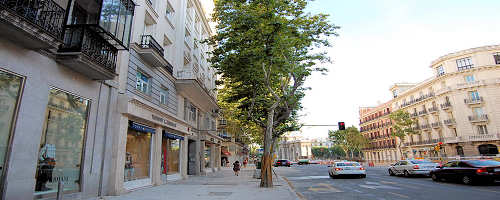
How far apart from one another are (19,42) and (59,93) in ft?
6.94

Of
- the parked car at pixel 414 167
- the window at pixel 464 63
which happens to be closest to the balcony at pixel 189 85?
the parked car at pixel 414 167

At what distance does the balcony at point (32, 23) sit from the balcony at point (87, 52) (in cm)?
40

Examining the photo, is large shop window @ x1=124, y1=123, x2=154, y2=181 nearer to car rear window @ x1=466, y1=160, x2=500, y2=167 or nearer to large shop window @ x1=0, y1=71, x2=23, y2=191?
large shop window @ x1=0, y1=71, x2=23, y2=191

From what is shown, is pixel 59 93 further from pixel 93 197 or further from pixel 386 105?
pixel 386 105

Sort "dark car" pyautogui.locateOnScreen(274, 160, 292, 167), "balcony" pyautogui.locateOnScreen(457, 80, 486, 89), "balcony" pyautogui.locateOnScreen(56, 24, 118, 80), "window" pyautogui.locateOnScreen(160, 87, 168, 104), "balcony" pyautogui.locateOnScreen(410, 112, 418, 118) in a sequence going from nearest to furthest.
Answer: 1. "balcony" pyautogui.locateOnScreen(56, 24, 118, 80)
2. "window" pyautogui.locateOnScreen(160, 87, 168, 104)
3. "balcony" pyautogui.locateOnScreen(457, 80, 486, 89)
4. "dark car" pyautogui.locateOnScreen(274, 160, 292, 167)
5. "balcony" pyautogui.locateOnScreen(410, 112, 418, 118)

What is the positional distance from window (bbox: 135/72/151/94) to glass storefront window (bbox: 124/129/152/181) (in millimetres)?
Result: 2277

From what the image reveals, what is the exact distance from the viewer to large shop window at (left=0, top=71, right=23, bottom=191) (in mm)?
6738

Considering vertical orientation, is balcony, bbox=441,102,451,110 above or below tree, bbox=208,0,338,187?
above

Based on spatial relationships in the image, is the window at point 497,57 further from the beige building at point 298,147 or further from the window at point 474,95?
the beige building at point 298,147

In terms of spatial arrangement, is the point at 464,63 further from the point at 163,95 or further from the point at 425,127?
the point at 163,95

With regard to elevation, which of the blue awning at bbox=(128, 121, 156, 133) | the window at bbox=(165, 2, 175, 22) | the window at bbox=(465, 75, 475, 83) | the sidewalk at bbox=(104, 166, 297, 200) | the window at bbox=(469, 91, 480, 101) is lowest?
the sidewalk at bbox=(104, 166, 297, 200)

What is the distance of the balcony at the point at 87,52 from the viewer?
8469 millimetres

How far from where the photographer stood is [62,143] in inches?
347

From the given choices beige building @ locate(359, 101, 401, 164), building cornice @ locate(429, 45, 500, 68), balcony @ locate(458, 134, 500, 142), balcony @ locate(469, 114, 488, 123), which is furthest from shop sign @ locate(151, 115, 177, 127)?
beige building @ locate(359, 101, 401, 164)
